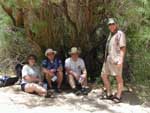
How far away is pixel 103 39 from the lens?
9914 millimetres

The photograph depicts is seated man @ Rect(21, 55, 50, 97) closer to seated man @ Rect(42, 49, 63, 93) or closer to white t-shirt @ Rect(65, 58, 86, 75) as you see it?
seated man @ Rect(42, 49, 63, 93)

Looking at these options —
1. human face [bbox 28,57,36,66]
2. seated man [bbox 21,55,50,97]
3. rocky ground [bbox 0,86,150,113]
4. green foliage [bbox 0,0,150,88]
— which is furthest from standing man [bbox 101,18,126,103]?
human face [bbox 28,57,36,66]

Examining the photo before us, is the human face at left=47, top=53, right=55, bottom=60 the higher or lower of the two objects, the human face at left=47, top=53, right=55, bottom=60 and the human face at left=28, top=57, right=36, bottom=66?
the higher

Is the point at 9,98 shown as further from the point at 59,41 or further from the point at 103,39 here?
the point at 103,39

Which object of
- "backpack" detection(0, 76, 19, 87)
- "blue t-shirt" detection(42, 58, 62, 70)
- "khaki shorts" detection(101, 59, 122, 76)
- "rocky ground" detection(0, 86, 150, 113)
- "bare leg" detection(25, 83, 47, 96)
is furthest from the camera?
"backpack" detection(0, 76, 19, 87)

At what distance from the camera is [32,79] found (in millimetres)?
8680

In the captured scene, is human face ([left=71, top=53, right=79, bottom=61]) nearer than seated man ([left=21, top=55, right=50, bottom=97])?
No

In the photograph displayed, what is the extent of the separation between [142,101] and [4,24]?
4041 mm

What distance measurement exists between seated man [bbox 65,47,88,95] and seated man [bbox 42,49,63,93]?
193 mm

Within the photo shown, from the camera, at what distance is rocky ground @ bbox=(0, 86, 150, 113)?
760 cm

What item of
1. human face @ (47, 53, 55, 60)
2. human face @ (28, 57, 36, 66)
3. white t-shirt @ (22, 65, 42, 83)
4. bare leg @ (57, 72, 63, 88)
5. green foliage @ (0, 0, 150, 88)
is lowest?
bare leg @ (57, 72, 63, 88)

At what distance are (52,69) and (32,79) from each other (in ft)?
1.69

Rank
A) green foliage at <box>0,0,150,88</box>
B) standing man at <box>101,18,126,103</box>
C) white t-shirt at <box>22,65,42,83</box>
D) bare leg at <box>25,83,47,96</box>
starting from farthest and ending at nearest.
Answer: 1. green foliage at <box>0,0,150,88</box>
2. white t-shirt at <box>22,65,42,83</box>
3. bare leg at <box>25,83,47,96</box>
4. standing man at <box>101,18,126,103</box>

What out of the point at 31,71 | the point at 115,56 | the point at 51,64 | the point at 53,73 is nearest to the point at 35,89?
the point at 31,71
